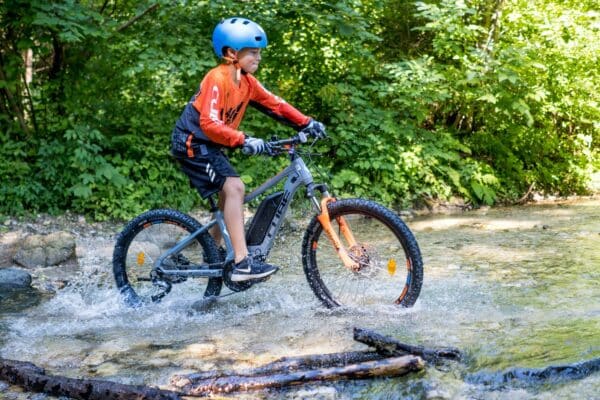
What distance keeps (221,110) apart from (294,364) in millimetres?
1943

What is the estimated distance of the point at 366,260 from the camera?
15.4 feet

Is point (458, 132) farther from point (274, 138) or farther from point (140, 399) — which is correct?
point (140, 399)

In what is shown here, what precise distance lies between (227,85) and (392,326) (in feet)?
6.56

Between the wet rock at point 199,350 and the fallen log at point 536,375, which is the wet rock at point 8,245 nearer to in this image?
the wet rock at point 199,350

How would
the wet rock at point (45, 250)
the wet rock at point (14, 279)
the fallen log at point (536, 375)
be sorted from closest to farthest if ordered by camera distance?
1. the fallen log at point (536, 375)
2. the wet rock at point (14, 279)
3. the wet rock at point (45, 250)

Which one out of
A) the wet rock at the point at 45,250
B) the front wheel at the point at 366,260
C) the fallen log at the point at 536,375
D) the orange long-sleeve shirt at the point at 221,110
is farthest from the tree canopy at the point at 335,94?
the fallen log at the point at 536,375

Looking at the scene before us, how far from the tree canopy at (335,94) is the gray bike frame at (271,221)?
11.3 feet

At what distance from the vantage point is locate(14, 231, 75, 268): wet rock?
6625 millimetres

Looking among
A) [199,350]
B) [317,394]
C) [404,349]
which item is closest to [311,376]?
[317,394]

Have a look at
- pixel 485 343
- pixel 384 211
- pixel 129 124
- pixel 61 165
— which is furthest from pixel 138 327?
pixel 129 124

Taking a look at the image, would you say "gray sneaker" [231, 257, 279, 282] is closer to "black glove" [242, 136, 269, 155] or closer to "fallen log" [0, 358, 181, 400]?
"black glove" [242, 136, 269, 155]

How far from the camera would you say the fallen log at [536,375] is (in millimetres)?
3271

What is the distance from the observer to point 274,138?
4672mm

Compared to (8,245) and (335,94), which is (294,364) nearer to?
(8,245)
